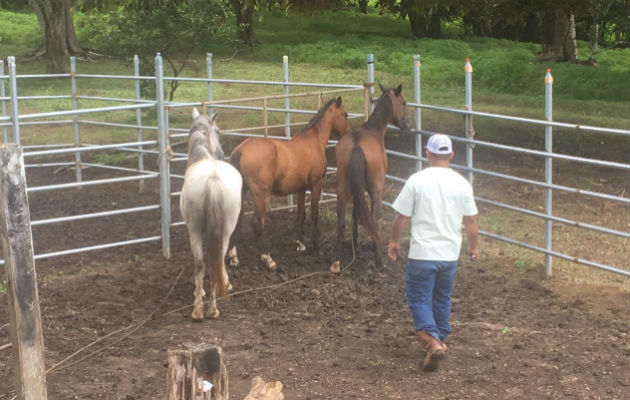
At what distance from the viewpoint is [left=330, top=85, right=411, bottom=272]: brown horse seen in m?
7.75

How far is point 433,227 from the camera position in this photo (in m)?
5.54

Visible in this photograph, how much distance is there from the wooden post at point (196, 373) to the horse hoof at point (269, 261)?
474cm

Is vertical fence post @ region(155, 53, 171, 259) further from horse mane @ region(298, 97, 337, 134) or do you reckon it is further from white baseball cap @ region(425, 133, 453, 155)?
white baseball cap @ region(425, 133, 453, 155)

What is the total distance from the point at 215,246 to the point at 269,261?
1.51m

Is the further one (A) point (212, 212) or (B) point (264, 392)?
(A) point (212, 212)

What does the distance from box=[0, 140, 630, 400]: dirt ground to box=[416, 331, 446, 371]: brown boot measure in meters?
0.06

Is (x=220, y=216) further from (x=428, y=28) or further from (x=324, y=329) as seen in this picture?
(x=428, y=28)

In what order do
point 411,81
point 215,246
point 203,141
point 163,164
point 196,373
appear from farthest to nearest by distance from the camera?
point 411,81, point 163,164, point 203,141, point 215,246, point 196,373

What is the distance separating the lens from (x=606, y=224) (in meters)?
9.45

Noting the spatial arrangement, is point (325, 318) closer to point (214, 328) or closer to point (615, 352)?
point (214, 328)

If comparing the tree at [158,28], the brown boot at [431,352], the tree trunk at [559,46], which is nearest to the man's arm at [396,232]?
the brown boot at [431,352]

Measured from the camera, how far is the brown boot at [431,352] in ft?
17.8

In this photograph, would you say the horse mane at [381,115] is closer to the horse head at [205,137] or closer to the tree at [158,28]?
the horse head at [205,137]

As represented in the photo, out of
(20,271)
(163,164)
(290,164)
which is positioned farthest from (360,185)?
(20,271)
